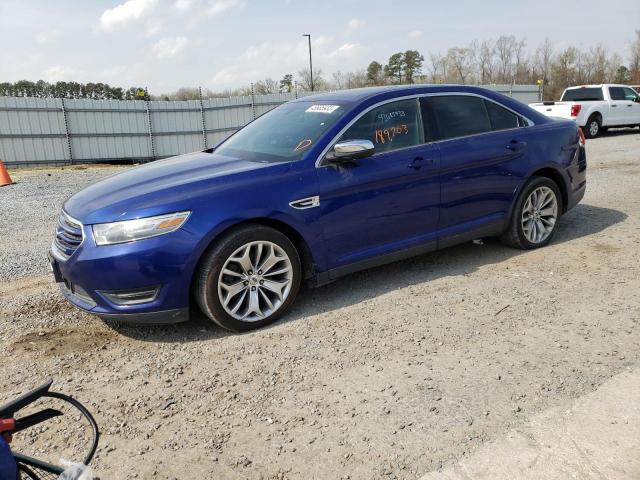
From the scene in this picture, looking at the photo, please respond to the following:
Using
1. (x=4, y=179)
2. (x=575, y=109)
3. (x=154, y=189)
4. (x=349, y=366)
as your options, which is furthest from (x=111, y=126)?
(x=349, y=366)

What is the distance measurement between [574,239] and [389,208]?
2624 mm

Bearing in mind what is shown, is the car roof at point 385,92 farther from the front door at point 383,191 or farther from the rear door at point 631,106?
the rear door at point 631,106

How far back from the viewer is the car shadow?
392 centimetres

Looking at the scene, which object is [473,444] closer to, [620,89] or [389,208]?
Result: [389,208]

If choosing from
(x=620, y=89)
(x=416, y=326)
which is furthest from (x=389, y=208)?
(x=620, y=89)

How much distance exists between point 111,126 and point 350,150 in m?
16.8

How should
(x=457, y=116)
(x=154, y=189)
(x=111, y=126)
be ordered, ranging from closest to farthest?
(x=154, y=189), (x=457, y=116), (x=111, y=126)

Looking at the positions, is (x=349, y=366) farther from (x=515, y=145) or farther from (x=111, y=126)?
(x=111, y=126)

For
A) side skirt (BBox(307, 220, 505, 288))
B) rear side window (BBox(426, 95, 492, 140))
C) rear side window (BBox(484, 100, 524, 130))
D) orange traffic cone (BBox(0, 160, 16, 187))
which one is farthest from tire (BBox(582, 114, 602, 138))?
orange traffic cone (BBox(0, 160, 16, 187))

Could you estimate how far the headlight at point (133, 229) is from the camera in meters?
3.52

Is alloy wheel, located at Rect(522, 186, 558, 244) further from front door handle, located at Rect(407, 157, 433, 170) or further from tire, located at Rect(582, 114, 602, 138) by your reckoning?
tire, located at Rect(582, 114, 602, 138)

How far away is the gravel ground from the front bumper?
266mm

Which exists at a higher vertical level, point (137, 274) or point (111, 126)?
point (111, 126)

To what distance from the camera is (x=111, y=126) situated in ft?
61.6
